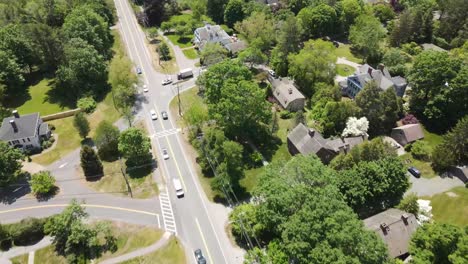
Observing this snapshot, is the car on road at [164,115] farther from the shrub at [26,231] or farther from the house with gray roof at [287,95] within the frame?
the shrub at [26,231]

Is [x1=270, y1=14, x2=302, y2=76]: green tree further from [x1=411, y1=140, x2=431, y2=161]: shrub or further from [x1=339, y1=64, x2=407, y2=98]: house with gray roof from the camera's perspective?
[x1=411, y1=140, x2=431, y2=161]: shrub

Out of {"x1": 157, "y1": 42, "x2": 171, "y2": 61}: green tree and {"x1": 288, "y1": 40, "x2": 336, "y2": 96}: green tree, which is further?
{"x1": 157, "y1": 42, "x2": 171, "y2": 61}: green tree

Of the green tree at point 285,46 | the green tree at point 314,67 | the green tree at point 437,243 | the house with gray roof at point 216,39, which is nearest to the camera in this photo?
the green tree at point 437,243

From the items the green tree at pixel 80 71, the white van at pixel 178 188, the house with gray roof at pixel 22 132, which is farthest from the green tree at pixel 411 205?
the green tree at pixel 80 71

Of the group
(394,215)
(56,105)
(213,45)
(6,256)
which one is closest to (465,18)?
(213,45)

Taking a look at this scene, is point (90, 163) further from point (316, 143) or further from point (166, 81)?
point (316, 143)

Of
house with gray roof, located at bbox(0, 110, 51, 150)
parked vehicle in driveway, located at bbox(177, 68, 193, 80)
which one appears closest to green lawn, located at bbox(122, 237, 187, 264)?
house with gray roof, located at bbox(0, 110, 51, 150)
